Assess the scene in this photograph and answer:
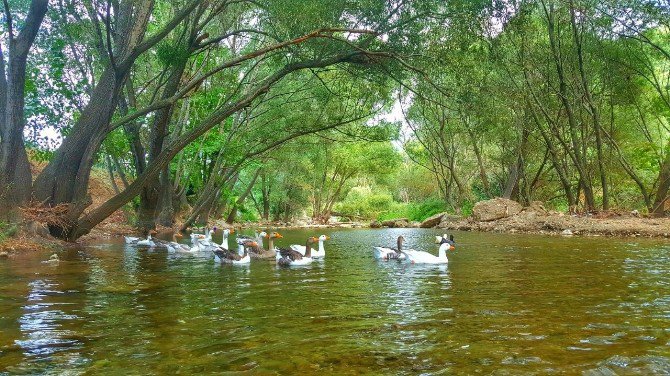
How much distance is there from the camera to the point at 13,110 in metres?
14.6

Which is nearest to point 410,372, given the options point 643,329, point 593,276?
point 643,329

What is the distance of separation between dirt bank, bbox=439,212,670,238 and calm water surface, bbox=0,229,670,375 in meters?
11.6

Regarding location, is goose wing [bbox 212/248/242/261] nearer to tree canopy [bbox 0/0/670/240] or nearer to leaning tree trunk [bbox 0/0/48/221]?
tree canopy [bbox 0/0/670/240]

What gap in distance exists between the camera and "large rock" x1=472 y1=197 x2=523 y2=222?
33562 millimetres

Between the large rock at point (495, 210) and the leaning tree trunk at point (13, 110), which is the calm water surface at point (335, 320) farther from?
the large rock at point (495, 210)

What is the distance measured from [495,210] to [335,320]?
2891 centimetres

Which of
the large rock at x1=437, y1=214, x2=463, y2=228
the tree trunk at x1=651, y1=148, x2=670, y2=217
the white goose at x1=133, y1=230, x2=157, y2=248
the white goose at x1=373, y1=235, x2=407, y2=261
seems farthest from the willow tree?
the large rock at x1=437, y1=214, x2=463, y2=228

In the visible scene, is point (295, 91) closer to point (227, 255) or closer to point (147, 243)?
point (147, 243)

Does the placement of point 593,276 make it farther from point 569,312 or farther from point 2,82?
point 2,82

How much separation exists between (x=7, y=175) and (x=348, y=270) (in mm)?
9760

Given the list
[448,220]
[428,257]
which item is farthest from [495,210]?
[428,257]

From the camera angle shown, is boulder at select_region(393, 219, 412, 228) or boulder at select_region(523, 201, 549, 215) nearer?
boulder at select_region(523, 201, 549, 215)

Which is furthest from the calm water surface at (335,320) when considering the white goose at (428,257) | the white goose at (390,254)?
the white goose at (390,254)

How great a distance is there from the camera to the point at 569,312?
7.17 metres
